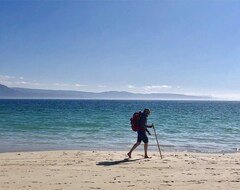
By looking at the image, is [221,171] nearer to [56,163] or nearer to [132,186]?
[132,186]

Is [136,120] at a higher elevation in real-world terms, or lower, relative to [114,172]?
higher

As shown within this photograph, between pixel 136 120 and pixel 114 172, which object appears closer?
pixel 114 172

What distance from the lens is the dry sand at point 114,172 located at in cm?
830

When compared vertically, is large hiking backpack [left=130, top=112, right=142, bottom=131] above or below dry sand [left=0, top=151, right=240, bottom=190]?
above

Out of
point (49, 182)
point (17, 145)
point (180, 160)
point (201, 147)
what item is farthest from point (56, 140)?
point (49, 182)

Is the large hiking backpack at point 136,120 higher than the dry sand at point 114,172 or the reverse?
→ higher

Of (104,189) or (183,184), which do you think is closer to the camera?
(104,189)

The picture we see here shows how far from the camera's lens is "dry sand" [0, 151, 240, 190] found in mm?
8297

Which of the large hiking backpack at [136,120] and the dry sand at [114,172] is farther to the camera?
the large hiking backpack at [136,120]

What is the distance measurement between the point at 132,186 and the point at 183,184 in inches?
49.4

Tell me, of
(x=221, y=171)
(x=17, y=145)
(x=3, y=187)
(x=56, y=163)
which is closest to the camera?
(x=3, y=187)

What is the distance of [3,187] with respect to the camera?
7.94m

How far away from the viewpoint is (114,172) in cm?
984

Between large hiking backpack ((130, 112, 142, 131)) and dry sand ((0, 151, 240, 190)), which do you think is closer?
dry sand ((0, 151, 240, 190))
